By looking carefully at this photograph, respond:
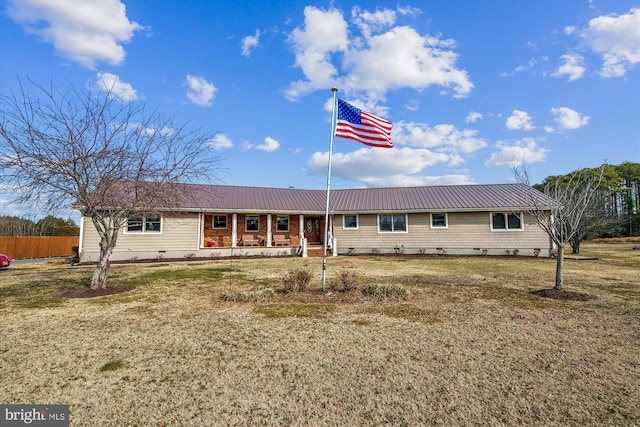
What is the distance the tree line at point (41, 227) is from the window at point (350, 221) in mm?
26660

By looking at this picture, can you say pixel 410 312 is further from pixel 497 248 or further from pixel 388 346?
pixel 497 248

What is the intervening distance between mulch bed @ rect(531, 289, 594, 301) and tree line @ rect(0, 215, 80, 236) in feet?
120

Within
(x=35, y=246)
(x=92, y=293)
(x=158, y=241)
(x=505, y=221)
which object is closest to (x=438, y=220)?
(x=505, y=221)

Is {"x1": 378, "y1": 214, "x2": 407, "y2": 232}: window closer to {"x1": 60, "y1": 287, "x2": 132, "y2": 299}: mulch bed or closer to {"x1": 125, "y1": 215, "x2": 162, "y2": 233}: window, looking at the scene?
{"x1": 125, "y1": 215, "x2": 162, "y2": 233}: window

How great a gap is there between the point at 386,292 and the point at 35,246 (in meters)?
27.1

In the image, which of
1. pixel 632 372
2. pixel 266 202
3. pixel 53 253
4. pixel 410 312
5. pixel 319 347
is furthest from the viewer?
pixel 53 253

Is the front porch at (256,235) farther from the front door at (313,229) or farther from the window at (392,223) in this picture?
the window at (392,223)

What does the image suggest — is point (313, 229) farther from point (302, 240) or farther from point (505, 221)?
point (505, 221)

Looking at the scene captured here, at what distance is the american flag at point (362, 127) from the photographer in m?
8.33

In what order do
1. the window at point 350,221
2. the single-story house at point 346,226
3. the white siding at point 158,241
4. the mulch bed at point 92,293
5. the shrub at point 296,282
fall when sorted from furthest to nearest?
the window at point 350,221
the single-story house at point 346,226
the white siding at point 158,241
the shrub at point 296,282
the mulch bed at point 92,293

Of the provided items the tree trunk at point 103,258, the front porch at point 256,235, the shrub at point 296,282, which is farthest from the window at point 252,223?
the shrub at point 296,282

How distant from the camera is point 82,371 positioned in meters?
3.80

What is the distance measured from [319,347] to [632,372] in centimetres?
368

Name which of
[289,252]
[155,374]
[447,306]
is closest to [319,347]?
[155,374]
